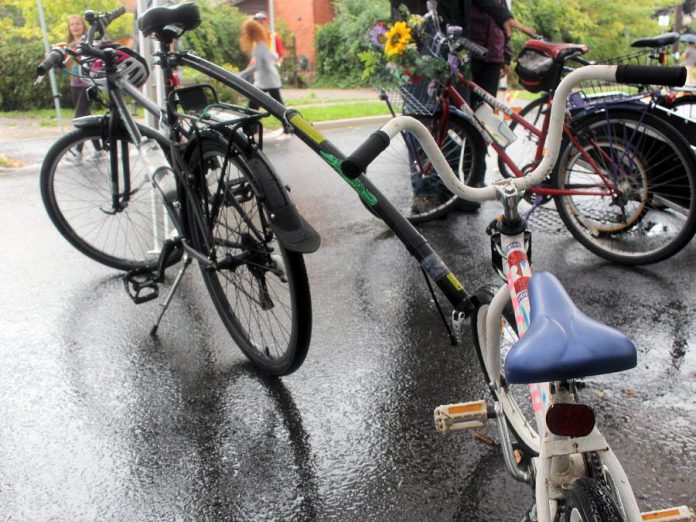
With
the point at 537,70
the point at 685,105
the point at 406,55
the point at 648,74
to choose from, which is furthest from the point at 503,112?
the point at 648,74

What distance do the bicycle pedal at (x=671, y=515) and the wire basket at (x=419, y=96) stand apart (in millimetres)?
3663

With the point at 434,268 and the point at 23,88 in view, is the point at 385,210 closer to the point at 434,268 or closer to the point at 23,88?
the point at 434,268

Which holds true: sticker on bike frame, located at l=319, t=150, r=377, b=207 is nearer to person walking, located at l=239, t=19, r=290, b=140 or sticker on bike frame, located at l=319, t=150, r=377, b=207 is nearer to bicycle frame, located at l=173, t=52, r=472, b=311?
bicycle frame, located at l=173, t=52, r=472, b=311

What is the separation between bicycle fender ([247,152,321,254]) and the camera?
279 centimetres

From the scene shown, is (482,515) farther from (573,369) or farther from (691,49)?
(691,49)

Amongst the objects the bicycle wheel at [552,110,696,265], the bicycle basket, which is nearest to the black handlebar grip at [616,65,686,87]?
the bicycle wheel at [552,110,696,265]

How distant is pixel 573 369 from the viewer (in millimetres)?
1416

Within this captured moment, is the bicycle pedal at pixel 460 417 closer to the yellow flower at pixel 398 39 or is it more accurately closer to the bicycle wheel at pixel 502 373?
the bicycle wheel at pixel 502 373

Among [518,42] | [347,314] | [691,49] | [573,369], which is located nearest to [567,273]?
[347,314]

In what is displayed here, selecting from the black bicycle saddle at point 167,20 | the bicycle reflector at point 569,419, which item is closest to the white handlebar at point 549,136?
the bicycle reflector at point 569,419

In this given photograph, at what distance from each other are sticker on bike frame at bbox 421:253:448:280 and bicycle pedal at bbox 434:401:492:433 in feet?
1.63

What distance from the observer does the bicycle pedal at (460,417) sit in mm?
2588

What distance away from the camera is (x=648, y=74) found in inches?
75.0

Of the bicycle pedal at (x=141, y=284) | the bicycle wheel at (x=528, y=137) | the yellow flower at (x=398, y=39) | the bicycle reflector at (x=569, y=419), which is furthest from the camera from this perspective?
the bicycle wheel at (x=528, y=137)
